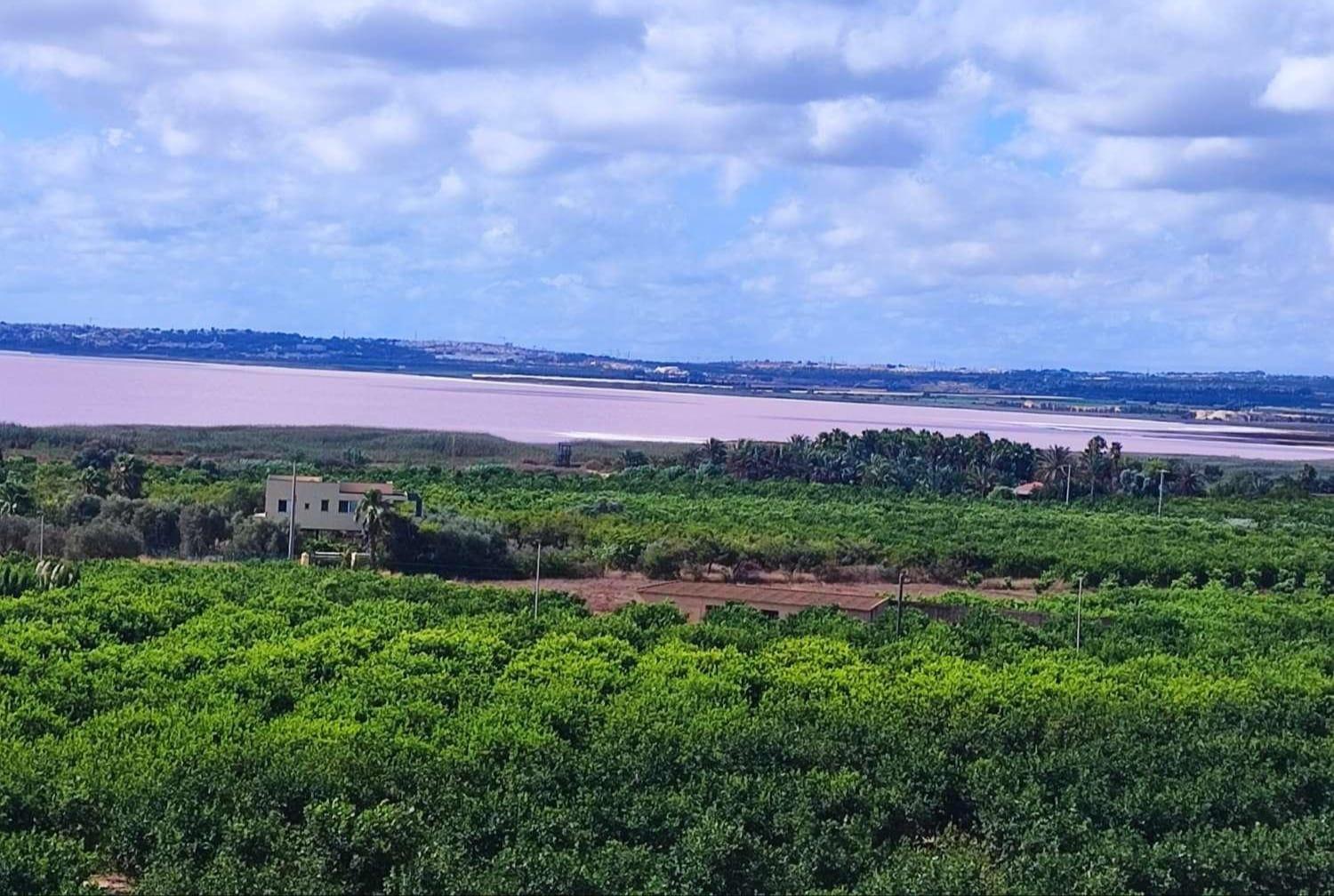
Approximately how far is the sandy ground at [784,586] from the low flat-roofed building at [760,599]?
92 cm

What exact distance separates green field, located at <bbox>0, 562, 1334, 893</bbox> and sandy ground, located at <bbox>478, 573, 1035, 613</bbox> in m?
9.44

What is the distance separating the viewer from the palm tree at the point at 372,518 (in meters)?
45.7

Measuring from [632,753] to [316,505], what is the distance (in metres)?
30.6

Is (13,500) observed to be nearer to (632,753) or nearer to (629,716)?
(629,716)

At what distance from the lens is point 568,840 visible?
1867cm

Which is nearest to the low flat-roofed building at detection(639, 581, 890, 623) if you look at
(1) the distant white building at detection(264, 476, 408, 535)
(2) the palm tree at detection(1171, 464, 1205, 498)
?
(1) the distant white building at detection(264, 476, 408, 535)

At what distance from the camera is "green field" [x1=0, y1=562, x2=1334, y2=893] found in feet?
59.3

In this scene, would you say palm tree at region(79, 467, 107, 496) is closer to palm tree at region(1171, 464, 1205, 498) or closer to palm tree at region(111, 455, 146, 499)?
palm tree at region(111, 455, 146, 499)

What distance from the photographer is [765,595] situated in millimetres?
41906

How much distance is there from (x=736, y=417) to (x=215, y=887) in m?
156

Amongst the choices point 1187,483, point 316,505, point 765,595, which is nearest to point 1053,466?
point 1187,483


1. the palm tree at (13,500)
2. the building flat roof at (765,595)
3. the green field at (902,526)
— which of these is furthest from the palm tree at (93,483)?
the building flat roof at (765,595)

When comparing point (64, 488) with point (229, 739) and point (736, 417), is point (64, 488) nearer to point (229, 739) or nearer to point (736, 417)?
point (229, 739)

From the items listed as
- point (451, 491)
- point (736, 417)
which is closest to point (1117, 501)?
point (451, 491)
